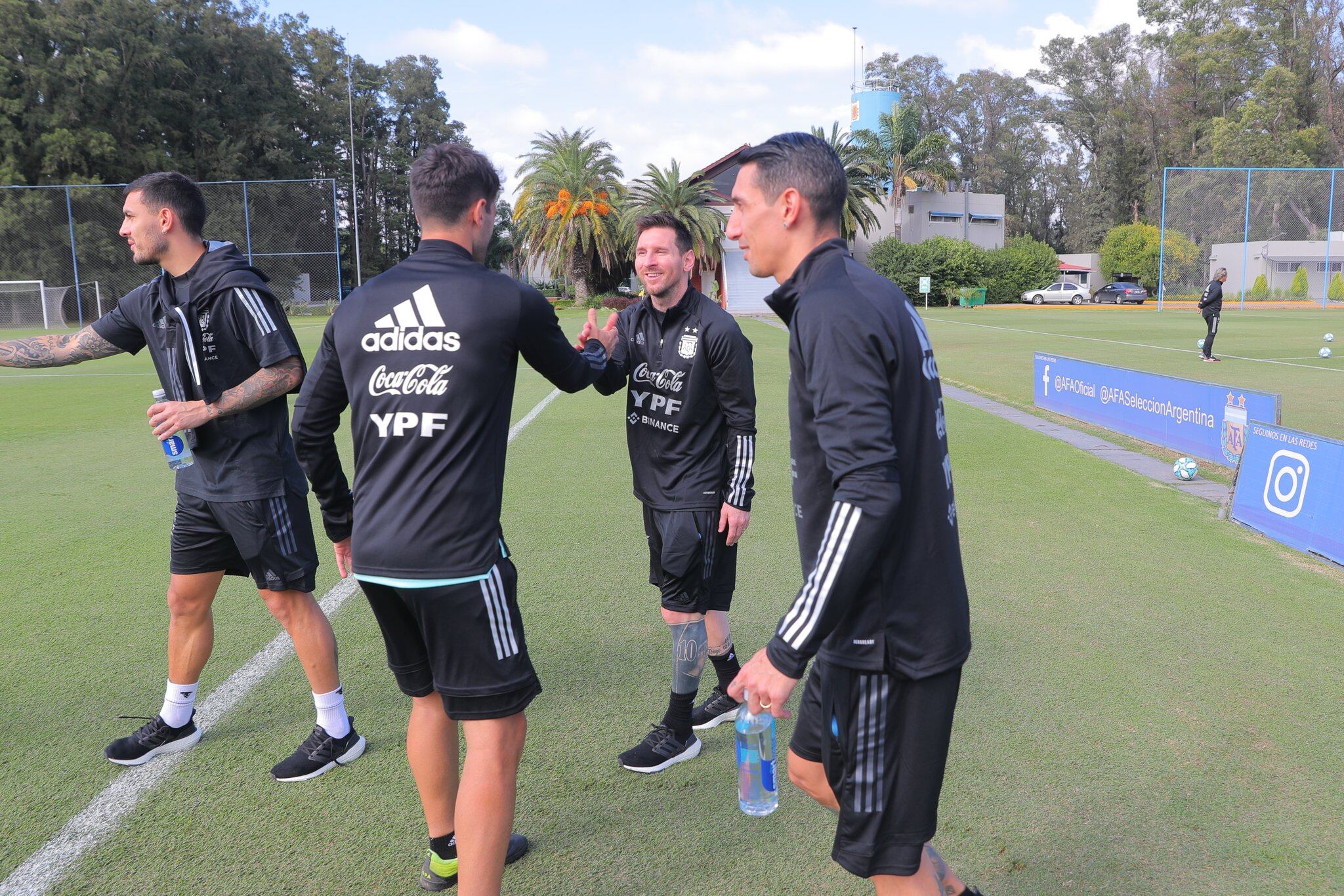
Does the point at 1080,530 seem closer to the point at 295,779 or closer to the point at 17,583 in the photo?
the point at 295,779

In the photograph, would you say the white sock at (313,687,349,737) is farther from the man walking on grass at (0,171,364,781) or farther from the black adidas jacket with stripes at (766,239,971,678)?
the black adidas jacket with stripes at (766,239,971,678)

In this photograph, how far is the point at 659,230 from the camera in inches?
145

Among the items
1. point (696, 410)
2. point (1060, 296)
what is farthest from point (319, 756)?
point (1060, 296)

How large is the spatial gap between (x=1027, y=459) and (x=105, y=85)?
4946 centimetres


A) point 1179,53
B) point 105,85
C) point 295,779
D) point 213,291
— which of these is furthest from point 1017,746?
point 1179,53

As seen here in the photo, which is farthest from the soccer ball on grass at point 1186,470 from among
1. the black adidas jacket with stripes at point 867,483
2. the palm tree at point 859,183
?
the palm tree at point 859,183

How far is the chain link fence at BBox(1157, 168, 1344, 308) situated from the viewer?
1618 inches

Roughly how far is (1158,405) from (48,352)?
1027cm

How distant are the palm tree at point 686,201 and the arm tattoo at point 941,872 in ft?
154

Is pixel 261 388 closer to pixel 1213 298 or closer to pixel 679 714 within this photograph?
pixel 679 714

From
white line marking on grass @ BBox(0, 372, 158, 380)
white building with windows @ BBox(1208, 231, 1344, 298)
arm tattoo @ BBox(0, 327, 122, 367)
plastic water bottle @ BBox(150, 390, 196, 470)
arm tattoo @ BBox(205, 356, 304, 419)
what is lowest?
white line marking on grass @ BBox(0, 372, 158, 380)

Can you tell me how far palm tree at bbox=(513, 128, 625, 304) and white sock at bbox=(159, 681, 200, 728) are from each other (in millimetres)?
50471

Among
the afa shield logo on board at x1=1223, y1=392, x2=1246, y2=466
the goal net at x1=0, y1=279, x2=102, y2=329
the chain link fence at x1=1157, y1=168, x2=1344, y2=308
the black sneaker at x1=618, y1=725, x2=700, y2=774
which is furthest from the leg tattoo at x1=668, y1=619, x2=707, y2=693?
the chain link fence at x1=1157, y1=168, x2=1344, y2=308

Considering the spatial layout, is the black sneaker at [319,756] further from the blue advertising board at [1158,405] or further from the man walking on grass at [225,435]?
the blue advertising board at [1158,405]
